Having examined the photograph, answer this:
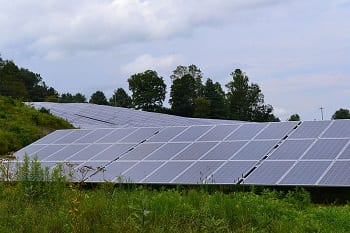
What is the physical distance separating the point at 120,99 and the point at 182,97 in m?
18.2

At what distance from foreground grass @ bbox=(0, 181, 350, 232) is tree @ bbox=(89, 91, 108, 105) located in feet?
269

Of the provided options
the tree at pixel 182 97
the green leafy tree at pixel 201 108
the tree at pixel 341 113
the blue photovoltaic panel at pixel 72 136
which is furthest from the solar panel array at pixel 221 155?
the tree at pixel 341 113

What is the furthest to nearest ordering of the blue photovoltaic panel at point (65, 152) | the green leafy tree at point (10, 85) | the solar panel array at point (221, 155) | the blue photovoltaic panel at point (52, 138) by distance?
the green leafy tree at point (10, 85) < the blue photovoltaic panel at point (52, 138) < the blue photovoltaic panel at point (65, 152) < the solar panel array at point (221, 155)

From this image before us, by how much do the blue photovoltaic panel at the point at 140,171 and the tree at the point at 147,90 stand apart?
55.3 metres

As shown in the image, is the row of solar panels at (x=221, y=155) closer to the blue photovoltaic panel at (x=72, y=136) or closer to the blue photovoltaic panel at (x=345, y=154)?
the blue photovoltaic panel at (x=345, y=154)

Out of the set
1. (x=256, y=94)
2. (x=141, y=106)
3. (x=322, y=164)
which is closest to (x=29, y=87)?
(x=141, y=106)

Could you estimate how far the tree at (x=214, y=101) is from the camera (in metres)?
64.7

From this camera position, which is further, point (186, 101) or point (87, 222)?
point (186, 101)

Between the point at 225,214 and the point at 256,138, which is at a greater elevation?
the point at 256,138

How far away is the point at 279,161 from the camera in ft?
39.7

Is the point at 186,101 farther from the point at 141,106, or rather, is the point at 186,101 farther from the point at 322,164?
the point at 322,164

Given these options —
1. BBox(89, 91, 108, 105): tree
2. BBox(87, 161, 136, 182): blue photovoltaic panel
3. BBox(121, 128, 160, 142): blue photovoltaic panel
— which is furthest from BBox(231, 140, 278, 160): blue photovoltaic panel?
BBox(89, 91, 108, 105): tree

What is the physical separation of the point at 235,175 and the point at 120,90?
245 feet

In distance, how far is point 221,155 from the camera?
1323 centimetres
